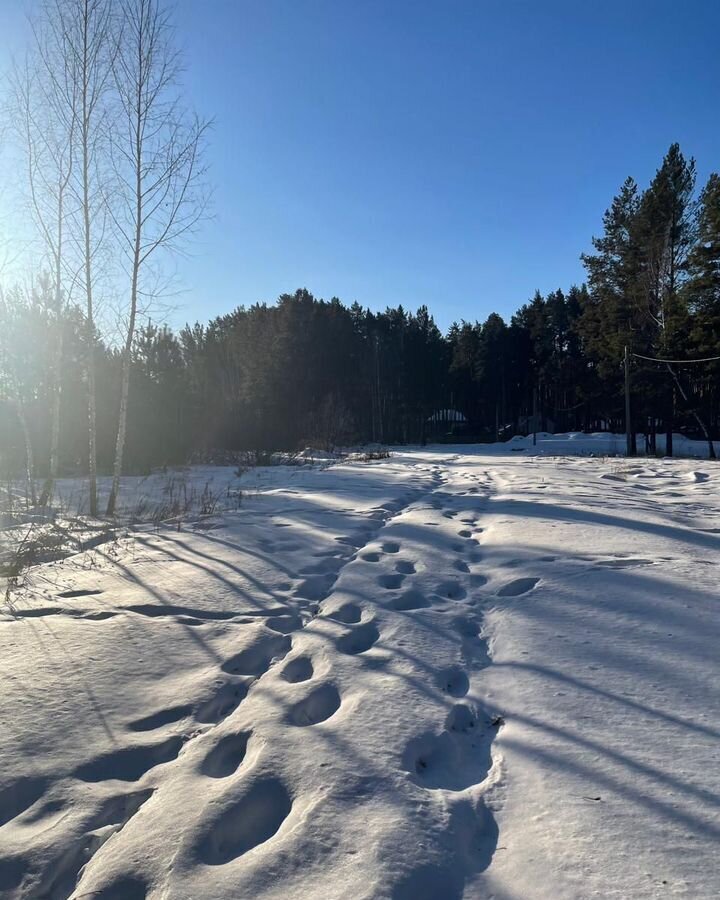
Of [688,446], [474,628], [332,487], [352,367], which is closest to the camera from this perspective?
[474,628]

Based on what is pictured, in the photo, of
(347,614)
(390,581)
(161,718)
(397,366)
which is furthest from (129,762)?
(397,366)

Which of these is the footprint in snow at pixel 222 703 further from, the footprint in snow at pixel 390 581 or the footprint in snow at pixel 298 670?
the footprint in snow at pixel 390 581

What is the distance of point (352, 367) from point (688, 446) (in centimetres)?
2628

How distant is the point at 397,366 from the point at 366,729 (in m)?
52.0

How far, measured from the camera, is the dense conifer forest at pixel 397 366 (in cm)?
2089

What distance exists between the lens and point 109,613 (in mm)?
4004

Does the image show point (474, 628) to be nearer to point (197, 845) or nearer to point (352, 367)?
point (197, 845)

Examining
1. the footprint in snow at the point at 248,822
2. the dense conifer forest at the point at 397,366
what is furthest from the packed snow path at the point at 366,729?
the dense conifer forest at the point at 397,366

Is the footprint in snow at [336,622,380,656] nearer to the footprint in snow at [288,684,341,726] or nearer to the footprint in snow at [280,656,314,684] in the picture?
the footprint in snow at [280,656,314,684]

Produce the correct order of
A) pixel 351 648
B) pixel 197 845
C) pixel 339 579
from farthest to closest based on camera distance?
pixel 339 579 → pixel 351 648 → pixel 197 845

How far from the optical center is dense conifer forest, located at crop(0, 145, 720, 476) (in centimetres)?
2089

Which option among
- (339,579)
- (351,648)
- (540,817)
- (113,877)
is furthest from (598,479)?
(113,877)

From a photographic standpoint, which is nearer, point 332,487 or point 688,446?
point 332,487

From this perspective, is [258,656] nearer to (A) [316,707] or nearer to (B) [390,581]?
(A) [316,707]
